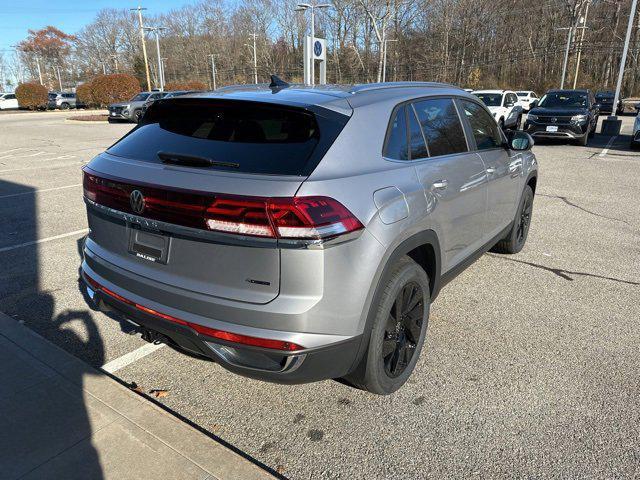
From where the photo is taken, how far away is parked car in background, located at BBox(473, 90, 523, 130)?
19297 millimetres

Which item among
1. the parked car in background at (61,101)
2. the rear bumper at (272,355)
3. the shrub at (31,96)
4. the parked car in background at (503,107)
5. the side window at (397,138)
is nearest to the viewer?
the rear bumper at (272,355)

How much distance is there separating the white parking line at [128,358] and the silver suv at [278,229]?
53 centimetres

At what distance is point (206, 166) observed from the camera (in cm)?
→ 235

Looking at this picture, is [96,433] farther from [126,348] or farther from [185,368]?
[126,348]

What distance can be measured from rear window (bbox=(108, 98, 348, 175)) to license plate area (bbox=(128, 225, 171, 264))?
1.31 feet

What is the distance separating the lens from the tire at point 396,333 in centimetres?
257

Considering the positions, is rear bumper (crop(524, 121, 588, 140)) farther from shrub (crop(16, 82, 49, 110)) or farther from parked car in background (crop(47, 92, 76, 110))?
A: parked car in background (crop(47, 92, 76, 110))

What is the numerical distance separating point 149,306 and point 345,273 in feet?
3.45

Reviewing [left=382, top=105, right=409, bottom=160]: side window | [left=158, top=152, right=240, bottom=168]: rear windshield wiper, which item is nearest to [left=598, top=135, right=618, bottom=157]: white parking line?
[left=382, top=105, right=409, bottom=160]: side window

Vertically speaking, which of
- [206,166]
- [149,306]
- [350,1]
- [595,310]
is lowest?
[595,310]

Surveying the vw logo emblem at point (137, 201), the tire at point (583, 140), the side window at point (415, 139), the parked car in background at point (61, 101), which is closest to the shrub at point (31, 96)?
the parked car in background at point (61, 101)

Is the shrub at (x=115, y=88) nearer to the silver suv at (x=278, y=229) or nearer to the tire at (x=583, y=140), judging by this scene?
the tire at (x=583, y=140)

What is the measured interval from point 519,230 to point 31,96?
50.6 m

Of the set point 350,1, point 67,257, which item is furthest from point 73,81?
point 67,257
